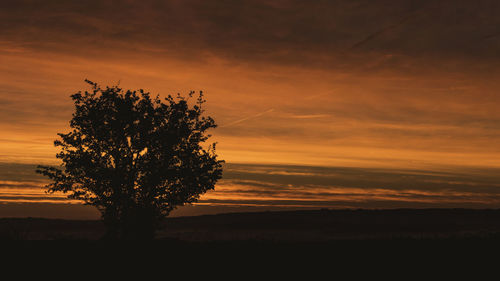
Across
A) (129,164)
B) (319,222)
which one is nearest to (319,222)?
(319,222)

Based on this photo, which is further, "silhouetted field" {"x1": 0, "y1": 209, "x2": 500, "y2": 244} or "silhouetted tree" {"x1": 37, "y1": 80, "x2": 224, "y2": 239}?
"silhouetted field" {"x1": 0, "y1": 209, "x2": 500, "y2": 244}

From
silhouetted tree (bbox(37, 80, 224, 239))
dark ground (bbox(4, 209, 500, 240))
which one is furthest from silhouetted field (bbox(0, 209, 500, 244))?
silhouetted tree (bbox(37, 80, 224, 239))

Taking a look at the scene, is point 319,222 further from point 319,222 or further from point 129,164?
point 129,164

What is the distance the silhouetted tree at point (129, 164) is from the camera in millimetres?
32531

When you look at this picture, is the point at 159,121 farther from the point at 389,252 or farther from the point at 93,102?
the point at 389,252

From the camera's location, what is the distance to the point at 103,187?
3253 cm

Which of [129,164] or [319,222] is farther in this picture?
[319,222]

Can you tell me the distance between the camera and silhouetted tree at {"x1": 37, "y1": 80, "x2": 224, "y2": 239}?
1281 inches

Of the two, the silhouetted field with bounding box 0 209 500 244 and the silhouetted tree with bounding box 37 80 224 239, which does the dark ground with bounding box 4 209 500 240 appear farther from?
the silhouetted tree with bounding box 37 80 224 239

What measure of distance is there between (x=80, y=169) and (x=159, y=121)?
6381 millimetres

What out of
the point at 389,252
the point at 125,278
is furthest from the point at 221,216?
the point at 125,278

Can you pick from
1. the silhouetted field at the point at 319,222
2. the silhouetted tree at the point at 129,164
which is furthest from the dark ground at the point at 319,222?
the silhouetted tree at the point at 129,164

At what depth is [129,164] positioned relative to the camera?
32906 millimetres

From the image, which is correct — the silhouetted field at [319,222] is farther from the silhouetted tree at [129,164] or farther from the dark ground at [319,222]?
the silhouetted tree at [129,164]
